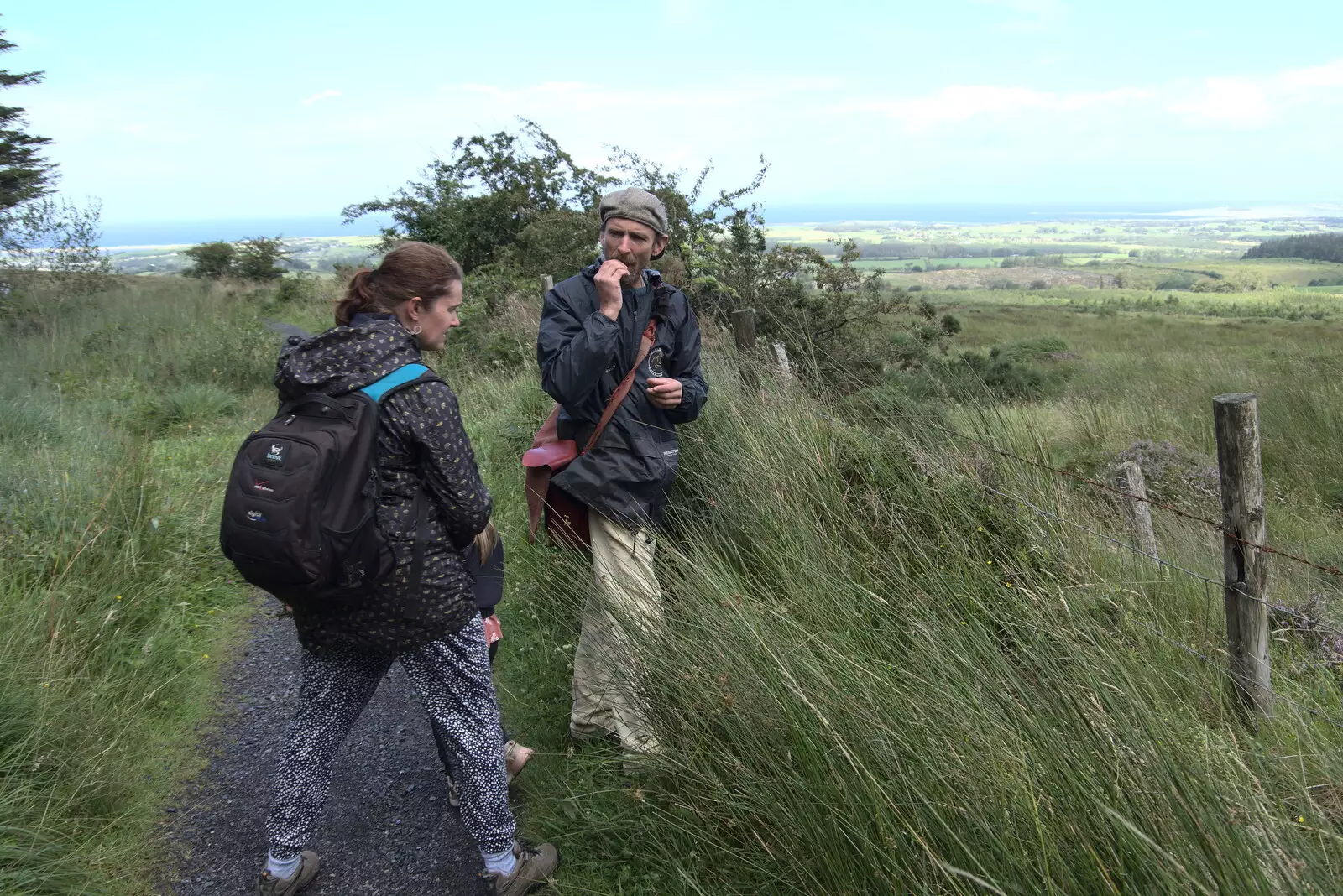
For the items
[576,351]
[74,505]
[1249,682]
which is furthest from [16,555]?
[1249,682]

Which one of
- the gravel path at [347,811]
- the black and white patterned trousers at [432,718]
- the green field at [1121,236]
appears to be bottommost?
the gravel path at [347,811]

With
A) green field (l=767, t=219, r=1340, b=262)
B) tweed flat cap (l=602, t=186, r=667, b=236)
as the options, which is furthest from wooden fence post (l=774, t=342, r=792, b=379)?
green field (l=767, t=219, r=1340, b=262)

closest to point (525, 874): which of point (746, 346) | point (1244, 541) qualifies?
point (1244, 541)

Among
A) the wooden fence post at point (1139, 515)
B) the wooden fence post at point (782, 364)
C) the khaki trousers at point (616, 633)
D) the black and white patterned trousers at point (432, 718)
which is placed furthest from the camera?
the wooden fence post at point (782, 364)

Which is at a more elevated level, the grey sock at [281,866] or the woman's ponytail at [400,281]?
the woman's ponytail at [400,281]

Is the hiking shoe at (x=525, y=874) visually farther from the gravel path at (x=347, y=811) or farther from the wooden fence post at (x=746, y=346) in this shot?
the wooden fence post at (x=746, y=346)

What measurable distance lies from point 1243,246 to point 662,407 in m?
143

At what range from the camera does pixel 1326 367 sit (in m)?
9.23

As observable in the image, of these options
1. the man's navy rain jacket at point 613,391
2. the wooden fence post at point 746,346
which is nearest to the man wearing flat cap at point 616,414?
the man's navy rain jacket at point 613,391

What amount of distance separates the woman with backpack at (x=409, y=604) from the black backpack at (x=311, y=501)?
54mm

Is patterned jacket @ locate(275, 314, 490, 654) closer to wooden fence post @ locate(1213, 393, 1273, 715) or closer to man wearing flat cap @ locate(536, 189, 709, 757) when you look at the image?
man wearing flat cap @ locate(536, 189, 709, 757)

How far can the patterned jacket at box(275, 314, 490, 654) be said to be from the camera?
2127 mm

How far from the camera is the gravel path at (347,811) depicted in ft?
8.89

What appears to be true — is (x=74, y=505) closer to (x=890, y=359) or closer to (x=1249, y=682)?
(x=1249, y=682)
